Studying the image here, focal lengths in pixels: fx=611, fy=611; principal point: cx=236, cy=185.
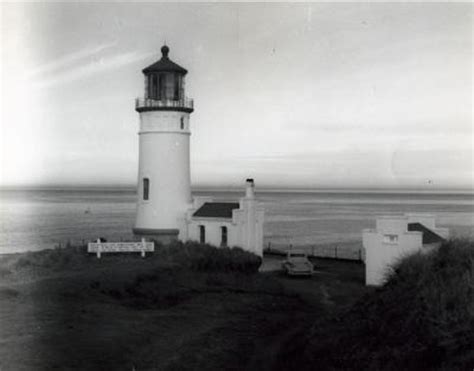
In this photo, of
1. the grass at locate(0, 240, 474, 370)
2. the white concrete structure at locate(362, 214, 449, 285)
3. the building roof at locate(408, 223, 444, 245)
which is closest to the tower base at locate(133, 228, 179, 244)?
the grass at locate(0, 240, 474, 370)

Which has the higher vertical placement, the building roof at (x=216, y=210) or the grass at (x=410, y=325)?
the building roof at (x=216, y=210)

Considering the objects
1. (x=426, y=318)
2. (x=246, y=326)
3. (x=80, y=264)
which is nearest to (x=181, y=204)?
(x=80, y=264)

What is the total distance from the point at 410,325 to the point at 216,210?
1632cm

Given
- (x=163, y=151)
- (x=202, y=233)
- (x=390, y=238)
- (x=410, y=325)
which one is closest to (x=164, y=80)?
(x=163, y=151)

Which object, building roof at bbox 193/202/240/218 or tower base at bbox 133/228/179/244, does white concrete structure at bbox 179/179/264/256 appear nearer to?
building roof at bbox 193/202/240/218

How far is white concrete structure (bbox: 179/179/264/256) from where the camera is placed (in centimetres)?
2600

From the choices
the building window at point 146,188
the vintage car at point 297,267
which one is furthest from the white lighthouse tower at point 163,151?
the vintage car at point 297,267

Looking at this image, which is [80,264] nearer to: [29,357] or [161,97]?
[161,97]

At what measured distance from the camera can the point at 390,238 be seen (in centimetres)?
2184

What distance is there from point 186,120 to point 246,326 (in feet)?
40.8

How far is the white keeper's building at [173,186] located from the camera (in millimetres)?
25969

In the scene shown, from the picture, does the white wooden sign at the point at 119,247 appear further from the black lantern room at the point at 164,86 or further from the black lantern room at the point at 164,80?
the black lantern room at the point at 164,80

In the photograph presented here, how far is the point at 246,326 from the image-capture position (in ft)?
53.9

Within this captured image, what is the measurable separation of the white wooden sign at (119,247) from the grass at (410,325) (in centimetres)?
1076
